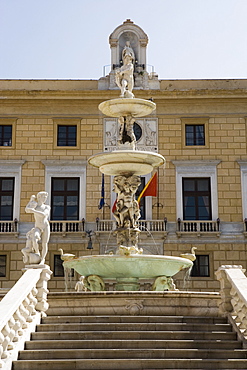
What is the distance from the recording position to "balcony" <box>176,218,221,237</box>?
2823 centimetres

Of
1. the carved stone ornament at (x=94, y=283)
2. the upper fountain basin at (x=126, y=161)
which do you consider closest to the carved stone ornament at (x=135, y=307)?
the carved stone ornament at (x=94, y=283)

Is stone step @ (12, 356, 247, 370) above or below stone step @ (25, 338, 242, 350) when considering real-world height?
below

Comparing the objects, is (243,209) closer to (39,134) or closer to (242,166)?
(242,166)

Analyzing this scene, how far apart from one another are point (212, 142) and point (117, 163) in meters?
14.7

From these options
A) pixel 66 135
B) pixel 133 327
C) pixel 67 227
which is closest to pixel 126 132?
pixel 133 327

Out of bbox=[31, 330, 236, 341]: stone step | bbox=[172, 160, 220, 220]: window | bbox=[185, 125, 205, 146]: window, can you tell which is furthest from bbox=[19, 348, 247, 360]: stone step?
bbox=[185, 125, 205, 146]: window

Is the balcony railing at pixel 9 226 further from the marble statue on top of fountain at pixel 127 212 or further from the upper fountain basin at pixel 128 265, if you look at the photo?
the upper fountain basin at pixel 128 265

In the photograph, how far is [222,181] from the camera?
29.2 m

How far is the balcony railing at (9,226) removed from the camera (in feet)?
92.9

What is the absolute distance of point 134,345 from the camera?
9922 millimetres

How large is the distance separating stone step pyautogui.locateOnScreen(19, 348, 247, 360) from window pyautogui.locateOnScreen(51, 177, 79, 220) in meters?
19.3

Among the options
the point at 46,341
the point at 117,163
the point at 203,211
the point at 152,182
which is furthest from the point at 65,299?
the point at 203,211

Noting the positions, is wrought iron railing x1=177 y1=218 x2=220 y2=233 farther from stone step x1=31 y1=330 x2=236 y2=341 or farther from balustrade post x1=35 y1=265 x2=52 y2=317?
stone step x1=31 y1=330 x2=236 y2=341

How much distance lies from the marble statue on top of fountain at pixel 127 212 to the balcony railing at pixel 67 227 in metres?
12.4
